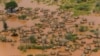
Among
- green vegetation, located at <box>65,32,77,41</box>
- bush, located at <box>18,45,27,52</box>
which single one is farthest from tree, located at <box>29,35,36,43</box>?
green vegetation, located at <box>65,32,77,41</box>

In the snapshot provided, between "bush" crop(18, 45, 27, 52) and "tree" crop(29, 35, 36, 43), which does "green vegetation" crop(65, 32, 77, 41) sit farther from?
"bush" crop(18, 45, 27, 52)

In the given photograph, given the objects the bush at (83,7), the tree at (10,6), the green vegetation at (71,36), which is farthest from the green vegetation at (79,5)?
the green vegetation at (71,36)

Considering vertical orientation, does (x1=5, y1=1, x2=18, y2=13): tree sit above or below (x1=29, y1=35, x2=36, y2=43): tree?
above

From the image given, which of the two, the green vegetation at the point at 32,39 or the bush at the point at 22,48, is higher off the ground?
the green vegetation at the point at 32,39

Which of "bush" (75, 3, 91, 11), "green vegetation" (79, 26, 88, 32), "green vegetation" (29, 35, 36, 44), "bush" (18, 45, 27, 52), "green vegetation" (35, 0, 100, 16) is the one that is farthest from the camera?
"bush" (75, 3, 91, 11)

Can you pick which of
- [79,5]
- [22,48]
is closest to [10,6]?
[79,5]

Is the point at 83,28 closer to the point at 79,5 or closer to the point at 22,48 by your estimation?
the point at 22,48

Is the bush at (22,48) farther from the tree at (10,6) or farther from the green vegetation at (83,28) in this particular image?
the tree at (10,6)

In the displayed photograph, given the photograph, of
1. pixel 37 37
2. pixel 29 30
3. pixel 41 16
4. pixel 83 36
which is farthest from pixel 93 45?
pixel 41 16

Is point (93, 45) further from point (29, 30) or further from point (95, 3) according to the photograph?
point (95, 3)

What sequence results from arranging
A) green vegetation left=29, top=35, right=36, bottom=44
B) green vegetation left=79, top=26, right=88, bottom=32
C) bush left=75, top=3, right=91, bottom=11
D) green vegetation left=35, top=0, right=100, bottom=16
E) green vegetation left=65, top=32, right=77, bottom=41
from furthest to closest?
bush left=75, top=3, right=91, bottom=11, green vegetation left=35, top=0, right=100, bottom=16, green vegetation left=79, top=26, right=88, bottom=32, green vegetation left=65, top=32, right=77, bottom=41, green vegetation left=29, top=35, right=36, bottom=44

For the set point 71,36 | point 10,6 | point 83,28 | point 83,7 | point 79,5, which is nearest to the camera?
point 71,36

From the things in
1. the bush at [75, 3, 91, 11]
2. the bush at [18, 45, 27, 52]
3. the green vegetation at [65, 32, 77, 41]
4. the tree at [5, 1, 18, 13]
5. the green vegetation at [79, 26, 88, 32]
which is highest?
the tree at [5, 1, 18, 13]
